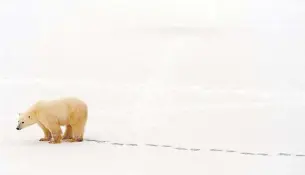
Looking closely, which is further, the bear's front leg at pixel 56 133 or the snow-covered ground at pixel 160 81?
the bear's front leg at pixel 56 133

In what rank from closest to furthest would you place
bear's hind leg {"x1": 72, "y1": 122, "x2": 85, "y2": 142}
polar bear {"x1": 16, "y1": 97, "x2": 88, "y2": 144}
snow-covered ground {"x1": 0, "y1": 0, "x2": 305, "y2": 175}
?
1. snow-covered ground {"x1": 0, "y1": 0, "x2": 305, "y2": 175}
2. polar bear {"x1": 16, "y1": 97, "x2": 88, "y2": 144}
3. bear's hind leg {"x1": 72, "y1": 122, "x2": 85, "y2": 142}

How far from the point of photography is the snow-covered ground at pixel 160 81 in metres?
4.39

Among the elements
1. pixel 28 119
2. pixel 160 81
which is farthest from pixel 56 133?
pixel 160 81

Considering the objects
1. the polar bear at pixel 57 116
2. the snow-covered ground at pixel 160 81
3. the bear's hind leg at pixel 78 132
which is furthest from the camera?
the bear's hind leg at pixel 78 132

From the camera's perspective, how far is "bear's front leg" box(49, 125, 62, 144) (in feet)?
15.3

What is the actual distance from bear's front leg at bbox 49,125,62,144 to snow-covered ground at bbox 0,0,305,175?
0.09m

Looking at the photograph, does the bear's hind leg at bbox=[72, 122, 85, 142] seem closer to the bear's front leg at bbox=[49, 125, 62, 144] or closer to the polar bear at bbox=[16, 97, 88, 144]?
the polar bear at bbox=[16, 97, 88, 144]

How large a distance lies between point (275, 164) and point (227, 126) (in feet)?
4.46

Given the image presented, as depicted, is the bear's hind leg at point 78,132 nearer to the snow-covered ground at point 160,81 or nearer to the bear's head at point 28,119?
the snow-covered ground at point 160,81

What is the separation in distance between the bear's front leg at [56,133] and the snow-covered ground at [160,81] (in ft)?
0.30

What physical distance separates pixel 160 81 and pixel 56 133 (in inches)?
148

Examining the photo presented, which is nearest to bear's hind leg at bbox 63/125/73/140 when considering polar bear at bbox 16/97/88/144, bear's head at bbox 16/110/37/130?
polar bear at bbox 16/97/88/144

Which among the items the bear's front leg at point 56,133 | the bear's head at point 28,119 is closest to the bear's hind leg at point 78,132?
the bear's front leg at point 56,133

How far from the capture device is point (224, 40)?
38.5ft
